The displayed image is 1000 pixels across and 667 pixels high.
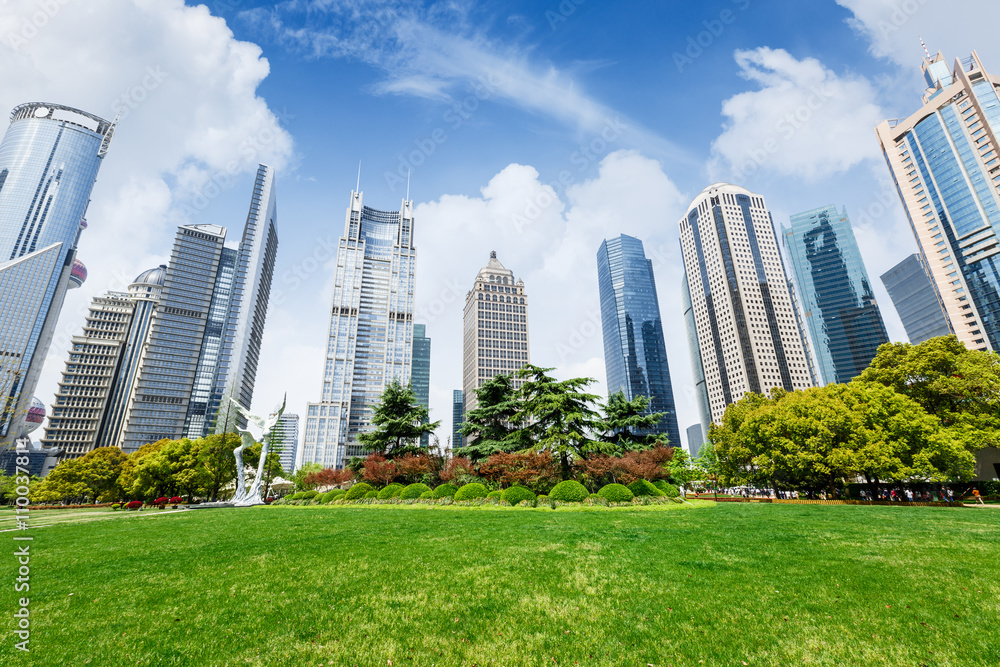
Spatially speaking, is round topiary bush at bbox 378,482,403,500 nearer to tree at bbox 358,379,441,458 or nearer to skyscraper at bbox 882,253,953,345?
tree at bbox 358,379,441,458

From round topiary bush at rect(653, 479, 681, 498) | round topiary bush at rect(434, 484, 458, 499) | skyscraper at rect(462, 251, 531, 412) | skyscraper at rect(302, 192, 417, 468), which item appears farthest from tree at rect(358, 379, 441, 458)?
skyscraper at rect(302, 192, 417, 468)

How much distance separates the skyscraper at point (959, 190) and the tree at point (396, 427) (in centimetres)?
10807

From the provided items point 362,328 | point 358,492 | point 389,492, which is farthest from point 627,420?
point 362,328

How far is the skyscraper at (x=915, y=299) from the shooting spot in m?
160

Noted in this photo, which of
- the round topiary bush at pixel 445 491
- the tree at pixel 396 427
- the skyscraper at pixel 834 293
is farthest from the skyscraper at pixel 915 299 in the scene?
the round topiary bush at pixel 445 491

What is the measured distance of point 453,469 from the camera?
3309cm

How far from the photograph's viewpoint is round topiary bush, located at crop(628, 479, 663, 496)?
2620cm

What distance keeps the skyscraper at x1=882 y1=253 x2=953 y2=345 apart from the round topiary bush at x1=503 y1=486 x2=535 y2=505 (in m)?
206

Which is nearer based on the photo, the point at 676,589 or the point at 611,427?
the point at 676,589

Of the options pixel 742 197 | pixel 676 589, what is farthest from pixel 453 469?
pixel 742 197

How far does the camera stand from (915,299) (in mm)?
172250

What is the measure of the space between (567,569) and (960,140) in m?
130

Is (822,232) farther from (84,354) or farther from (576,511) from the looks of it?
(84,354)

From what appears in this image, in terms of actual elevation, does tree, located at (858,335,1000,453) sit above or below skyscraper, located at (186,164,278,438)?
below
